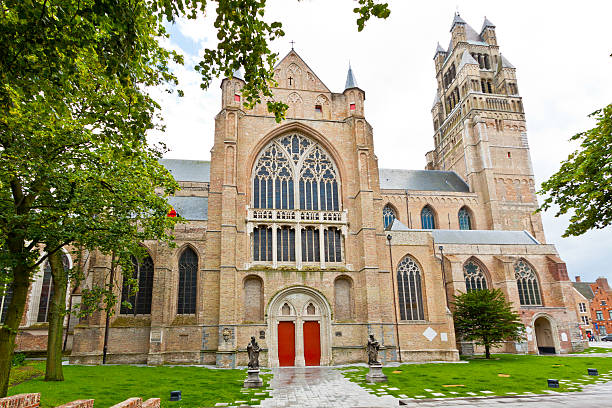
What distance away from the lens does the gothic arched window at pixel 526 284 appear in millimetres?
31859

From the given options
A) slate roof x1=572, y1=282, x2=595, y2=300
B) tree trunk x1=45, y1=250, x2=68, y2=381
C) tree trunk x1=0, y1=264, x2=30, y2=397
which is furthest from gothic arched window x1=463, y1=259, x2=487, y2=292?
slate roof x1=572, y1=282, x2=595, y2=300

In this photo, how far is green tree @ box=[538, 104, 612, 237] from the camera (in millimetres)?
8805

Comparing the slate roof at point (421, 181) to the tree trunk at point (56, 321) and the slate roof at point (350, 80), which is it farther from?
the tree trunk at point (56, 321)

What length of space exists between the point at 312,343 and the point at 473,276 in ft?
53.1

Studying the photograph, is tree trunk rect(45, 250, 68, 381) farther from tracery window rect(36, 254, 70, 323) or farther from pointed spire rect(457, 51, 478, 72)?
pointed spire rect(457, 51, 478, 72)

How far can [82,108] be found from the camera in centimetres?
1108

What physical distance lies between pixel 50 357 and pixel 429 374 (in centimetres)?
1505

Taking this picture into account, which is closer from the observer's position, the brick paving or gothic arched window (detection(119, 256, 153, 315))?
the brick paving

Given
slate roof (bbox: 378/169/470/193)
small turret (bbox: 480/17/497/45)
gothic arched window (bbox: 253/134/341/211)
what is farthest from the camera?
small turret (bbox: 480/17/497/45)

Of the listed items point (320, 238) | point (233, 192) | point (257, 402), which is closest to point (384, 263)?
point (320, 238)

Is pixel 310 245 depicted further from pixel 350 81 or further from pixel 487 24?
pixel 487 24

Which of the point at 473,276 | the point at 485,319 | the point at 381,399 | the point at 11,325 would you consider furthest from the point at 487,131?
the point at 11,325

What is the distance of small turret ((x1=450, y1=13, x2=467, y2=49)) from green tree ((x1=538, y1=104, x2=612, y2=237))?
4679cm

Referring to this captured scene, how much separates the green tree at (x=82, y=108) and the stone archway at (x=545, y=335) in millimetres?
31834
